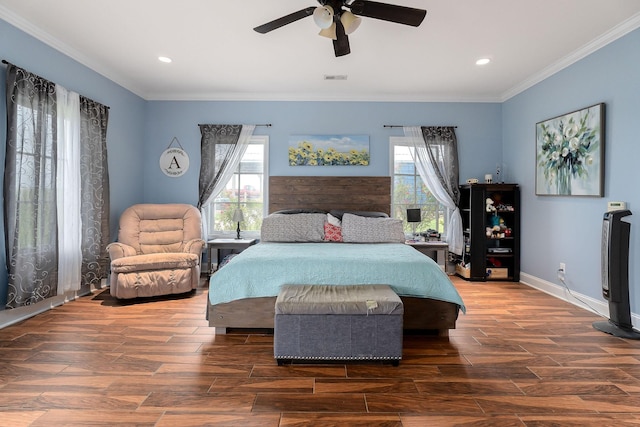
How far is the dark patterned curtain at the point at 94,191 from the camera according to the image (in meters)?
3.88

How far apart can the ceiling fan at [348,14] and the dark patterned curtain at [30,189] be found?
88.4 inches

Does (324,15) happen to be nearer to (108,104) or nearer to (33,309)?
(108,104)

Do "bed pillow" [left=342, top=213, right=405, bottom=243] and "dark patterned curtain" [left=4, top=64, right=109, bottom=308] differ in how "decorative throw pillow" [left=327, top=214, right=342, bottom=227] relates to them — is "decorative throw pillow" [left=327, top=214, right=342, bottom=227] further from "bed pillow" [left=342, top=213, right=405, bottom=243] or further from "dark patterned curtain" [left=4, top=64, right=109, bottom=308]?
"dark patterned curtain" [left=4, top=64, right=109, bottom=308]

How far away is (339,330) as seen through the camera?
2342 millimetres

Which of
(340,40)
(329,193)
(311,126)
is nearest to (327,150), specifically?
(311,126)

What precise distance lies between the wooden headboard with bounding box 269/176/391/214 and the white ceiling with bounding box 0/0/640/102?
126 cm

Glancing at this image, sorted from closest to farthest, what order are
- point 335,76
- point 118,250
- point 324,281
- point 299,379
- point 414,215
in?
point 299,379 < point 324,281 < point 118,250 < point 335,76 < point 414,215

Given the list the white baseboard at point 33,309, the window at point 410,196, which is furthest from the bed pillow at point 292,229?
the white baseboard at point 33,309

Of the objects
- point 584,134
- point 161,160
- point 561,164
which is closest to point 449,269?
point 561,164

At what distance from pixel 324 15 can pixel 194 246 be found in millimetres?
3075

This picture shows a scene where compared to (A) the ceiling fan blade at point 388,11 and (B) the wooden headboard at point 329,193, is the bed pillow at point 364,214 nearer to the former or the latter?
(B) the wooden headboard at point 329,193

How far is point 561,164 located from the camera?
4023 millimetres

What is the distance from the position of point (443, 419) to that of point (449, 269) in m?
3.77

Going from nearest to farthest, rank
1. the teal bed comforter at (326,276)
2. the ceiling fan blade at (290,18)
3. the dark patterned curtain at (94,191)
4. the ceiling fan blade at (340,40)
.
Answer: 1. the ceiling fan blade at (290,18)
2. the ceiling fan blade at (340,40)
3. the teal bed comforter at (326,276)
4. the dark patterned curtain at (94,191)
